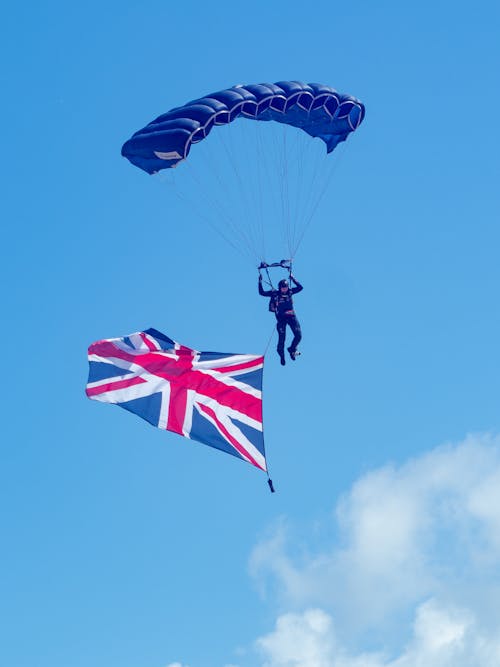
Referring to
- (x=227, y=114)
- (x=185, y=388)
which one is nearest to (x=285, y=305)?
(x=185, y=388)

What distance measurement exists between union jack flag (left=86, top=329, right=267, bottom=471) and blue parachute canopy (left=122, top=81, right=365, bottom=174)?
410 cm

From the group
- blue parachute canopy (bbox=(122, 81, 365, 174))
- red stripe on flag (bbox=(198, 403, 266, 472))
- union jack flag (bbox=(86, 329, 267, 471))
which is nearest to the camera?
red stripe on flag (bbox=(198, 403, 266, 472))

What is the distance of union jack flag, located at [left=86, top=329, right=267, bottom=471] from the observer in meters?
33.4

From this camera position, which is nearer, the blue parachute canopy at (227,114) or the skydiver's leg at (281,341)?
the blue parachute canopy at (227,114)

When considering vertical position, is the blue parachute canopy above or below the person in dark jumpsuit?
above

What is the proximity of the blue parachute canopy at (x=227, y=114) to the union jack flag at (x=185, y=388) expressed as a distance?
13.4 feet

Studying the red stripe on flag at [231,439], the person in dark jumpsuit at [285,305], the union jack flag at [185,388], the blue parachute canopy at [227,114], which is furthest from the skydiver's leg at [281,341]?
the blue parachute canopy at [227,114]

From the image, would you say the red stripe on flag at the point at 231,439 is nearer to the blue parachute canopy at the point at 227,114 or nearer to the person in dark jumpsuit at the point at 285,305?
the person in dark jumpsuit at the point at 285,305

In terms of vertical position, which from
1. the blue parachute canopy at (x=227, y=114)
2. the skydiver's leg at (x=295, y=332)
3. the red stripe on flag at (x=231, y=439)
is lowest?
the red stripe on flag at (x=231, y=439)

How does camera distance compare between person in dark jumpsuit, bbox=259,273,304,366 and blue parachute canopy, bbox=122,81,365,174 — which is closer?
blue parachute canopy, bbox=122,81,365,174

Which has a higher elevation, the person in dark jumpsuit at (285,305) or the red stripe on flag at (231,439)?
the person in dark jumpsuit at (285,305)

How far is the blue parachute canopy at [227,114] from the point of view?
34.3 meters

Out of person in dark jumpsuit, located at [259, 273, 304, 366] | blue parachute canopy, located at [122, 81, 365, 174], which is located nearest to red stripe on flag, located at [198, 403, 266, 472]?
person in dark jumpsuit, located at [259, 273, 304, 366]

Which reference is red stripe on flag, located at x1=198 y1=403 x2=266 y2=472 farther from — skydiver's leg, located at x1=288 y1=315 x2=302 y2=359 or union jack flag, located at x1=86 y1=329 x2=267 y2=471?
skydiver's leg, located at x1=288 y1=315 x2=302 y2=359
